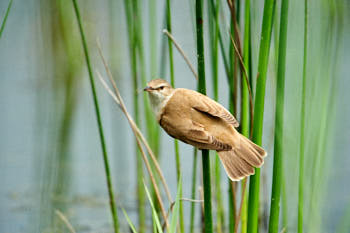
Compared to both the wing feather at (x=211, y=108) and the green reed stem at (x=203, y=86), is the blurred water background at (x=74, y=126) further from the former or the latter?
the green reed stem at (x=203, y=86)

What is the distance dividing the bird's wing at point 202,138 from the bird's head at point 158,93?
0.14 m

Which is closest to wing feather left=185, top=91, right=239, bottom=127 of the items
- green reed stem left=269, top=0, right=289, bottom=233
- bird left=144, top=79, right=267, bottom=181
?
bird left=144, top=79, right=267, bottom=181

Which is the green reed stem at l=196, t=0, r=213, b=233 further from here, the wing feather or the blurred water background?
the blurred water background

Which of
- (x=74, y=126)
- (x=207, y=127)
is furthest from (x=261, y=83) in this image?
(x=74, y=126)

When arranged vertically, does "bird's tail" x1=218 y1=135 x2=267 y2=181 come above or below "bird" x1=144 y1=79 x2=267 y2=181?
below

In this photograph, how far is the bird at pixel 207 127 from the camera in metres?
1.26

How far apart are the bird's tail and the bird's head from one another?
0.76ft

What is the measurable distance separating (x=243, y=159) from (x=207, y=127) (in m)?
0.14

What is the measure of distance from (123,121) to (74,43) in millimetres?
757

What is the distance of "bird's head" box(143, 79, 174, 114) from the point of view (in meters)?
1.37

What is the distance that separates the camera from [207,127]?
133 cm

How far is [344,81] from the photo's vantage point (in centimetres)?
360

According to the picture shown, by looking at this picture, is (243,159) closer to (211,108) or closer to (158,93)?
(211,108)

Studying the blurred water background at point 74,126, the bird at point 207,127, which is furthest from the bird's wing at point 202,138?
the blurred water background at point 74,126
